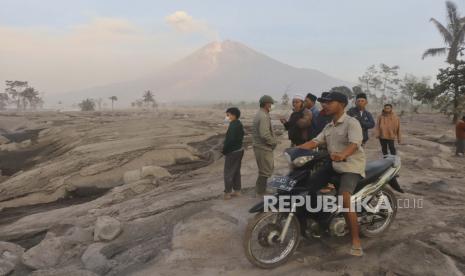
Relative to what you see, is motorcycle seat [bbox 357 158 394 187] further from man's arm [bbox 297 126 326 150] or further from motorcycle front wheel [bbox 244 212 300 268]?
motorcycle front wheel [bbox 244 212 300 268]

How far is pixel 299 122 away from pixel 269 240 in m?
2.74

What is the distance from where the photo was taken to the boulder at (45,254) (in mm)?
6046

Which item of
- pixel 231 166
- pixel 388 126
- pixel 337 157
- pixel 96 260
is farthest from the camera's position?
pixel 388 126

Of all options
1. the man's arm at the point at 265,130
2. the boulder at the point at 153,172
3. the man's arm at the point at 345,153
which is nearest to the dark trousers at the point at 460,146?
the man's arm at the point at 265,130

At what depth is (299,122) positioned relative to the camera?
663cm

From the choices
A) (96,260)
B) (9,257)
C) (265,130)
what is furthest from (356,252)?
(9,257)

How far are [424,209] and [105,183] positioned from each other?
33.3ft

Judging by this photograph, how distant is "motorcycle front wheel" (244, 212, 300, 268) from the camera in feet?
14.5

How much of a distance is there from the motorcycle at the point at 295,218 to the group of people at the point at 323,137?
0.48 ft

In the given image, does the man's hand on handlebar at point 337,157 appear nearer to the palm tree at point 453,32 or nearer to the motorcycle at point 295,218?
the motorcycle at point 295,218

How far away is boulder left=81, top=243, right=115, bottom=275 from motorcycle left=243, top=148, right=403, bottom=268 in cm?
227

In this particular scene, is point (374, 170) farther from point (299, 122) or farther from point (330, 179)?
point (299, 122)

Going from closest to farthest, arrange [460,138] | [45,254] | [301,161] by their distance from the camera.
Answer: [301,161] → [45,254] → [460,138]

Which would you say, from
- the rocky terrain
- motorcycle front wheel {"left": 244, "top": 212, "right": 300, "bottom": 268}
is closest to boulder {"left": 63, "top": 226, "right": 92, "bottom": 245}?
the rocky terrain
